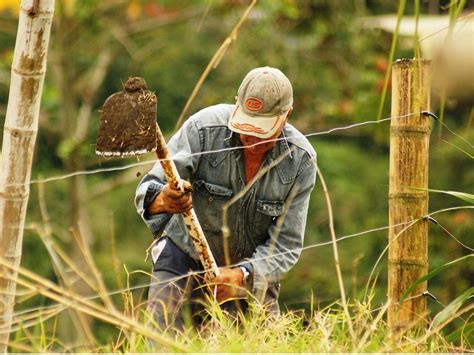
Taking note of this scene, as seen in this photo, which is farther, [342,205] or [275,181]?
[342,205]

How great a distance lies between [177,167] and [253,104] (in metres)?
0.42

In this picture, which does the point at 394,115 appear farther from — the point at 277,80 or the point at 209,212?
the point at 209,212

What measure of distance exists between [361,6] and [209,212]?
1057cm

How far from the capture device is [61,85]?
50.3 feet

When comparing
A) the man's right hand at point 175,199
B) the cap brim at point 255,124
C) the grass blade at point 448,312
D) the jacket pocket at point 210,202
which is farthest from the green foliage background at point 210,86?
the grass blade at point 448,312

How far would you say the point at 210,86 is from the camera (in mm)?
15953

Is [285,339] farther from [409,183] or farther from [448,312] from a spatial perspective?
[409,183]

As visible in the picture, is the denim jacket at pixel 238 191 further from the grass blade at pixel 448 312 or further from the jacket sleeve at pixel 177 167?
the grass blade at pixel 448 312

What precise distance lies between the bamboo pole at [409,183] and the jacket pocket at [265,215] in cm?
60

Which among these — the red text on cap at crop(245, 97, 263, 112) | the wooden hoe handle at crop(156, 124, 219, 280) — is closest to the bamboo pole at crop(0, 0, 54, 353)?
the wooden hoe handle at crop(156, 124, 219, 280)

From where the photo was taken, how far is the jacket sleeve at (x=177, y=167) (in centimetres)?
503

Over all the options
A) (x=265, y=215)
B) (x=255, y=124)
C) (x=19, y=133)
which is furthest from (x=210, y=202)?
(x=19, y=133)

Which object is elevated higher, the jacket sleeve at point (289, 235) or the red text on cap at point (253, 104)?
the red text on cap at point (253, 104)

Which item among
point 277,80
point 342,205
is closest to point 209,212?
point 277,80
